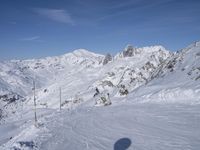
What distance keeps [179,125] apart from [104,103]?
143ft

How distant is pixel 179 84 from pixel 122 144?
36.0 metres

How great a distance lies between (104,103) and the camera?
70250mm

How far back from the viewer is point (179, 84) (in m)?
54.8

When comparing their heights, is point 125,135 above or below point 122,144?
above

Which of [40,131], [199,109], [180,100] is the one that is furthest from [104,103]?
[40,131]

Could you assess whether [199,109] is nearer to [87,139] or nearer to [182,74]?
[87,139]

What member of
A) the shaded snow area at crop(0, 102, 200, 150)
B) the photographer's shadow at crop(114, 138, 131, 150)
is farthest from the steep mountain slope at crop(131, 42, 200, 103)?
the photographer's shadow at crop(114, 138, 131, 150)

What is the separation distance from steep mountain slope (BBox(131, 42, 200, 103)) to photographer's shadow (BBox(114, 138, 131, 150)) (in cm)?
2022

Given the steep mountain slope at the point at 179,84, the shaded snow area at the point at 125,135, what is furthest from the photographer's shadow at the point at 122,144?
the steep mountain slope at the point at 179,84

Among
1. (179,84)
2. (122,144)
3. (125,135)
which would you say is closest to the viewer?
(122,144)

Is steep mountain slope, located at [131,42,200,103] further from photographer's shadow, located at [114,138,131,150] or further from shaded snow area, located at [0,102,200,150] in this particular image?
photographer's shadow, located at [114,138,131,150]

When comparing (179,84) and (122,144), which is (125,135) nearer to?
(122,144)

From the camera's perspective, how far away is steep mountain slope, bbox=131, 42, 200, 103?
4503cm

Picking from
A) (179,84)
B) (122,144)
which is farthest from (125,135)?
(179,84)
